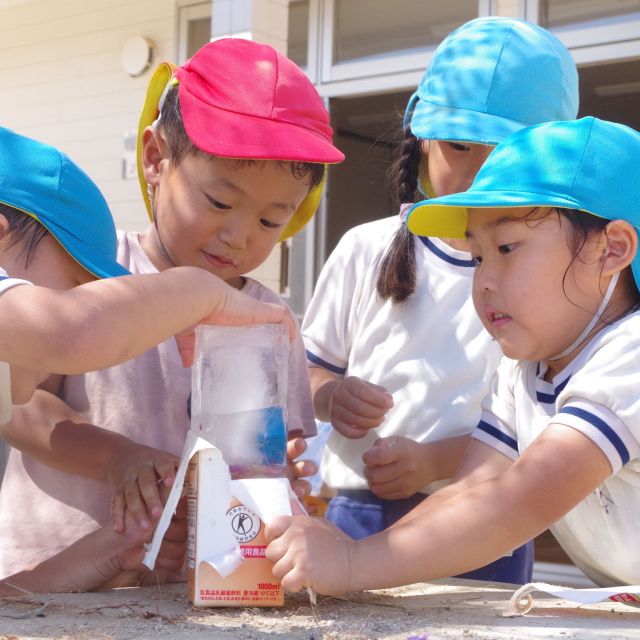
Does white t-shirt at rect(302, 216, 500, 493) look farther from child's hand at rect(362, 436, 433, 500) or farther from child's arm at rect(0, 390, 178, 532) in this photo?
child's arm at rect(0, 390, 178, 532)

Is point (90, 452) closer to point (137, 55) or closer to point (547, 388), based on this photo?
point (547, 388)

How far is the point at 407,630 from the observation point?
→ 5.28 ft

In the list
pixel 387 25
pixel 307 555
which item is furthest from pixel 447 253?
pixel 387 25

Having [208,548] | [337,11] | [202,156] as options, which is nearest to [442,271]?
[202,156]

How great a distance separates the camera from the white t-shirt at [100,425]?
236 centimetres

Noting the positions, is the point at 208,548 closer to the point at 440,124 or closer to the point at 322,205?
the point at 440,124

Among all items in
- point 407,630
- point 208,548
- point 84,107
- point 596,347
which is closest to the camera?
point 407,630

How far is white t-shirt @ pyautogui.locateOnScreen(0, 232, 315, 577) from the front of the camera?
236 centimetres

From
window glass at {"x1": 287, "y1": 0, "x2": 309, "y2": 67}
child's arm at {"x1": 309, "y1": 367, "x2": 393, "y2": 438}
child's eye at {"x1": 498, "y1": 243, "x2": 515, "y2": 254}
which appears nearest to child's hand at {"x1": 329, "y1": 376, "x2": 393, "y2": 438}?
child's arm at {"x1": 309, "y1": 367, "x2": 393, "y2": 438}

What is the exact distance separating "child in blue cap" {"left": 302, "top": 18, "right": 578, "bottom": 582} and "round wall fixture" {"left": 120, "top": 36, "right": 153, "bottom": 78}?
5.14 meters

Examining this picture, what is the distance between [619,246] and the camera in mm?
2078

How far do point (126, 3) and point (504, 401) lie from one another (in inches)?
255

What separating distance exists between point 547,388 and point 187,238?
894 millimetres

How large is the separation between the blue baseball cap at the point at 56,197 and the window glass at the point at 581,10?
4.88 m
